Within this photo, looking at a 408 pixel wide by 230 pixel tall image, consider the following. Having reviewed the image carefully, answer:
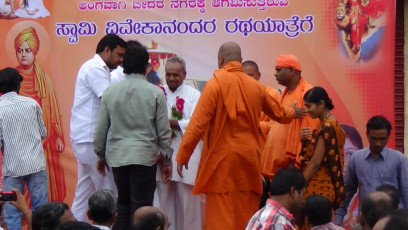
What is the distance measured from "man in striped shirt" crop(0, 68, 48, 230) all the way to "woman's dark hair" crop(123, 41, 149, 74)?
96 centimetres

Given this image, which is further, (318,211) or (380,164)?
(380,164)

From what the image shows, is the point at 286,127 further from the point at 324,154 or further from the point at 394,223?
the point at 394,223

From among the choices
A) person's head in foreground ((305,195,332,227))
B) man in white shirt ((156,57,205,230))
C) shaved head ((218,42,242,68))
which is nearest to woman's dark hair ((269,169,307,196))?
person's head in foreground ((305,195,332,227))

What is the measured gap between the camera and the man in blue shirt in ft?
25.2

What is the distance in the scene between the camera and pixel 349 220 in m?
8.88

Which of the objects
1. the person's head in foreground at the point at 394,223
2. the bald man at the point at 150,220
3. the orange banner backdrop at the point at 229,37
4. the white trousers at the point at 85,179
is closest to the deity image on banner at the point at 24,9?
the orange banner backdrop at the point at 229,37

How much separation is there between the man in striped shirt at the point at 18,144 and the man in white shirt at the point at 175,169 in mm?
1265

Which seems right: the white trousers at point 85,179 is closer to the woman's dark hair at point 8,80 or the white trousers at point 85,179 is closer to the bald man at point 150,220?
the woman's dark hair at point 8,80

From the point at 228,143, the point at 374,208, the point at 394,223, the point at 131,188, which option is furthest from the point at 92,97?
the point at 394,223

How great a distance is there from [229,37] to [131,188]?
2.03 meters

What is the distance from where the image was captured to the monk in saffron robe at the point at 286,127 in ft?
26.6

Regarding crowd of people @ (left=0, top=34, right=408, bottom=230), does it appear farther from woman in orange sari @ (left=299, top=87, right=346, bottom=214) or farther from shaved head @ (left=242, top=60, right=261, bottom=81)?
shaved head @ (left=242, top=60, right=261, bottom=81)

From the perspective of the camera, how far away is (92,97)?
829cm

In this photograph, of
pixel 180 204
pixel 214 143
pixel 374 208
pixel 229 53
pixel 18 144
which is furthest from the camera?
pixel 180 204
